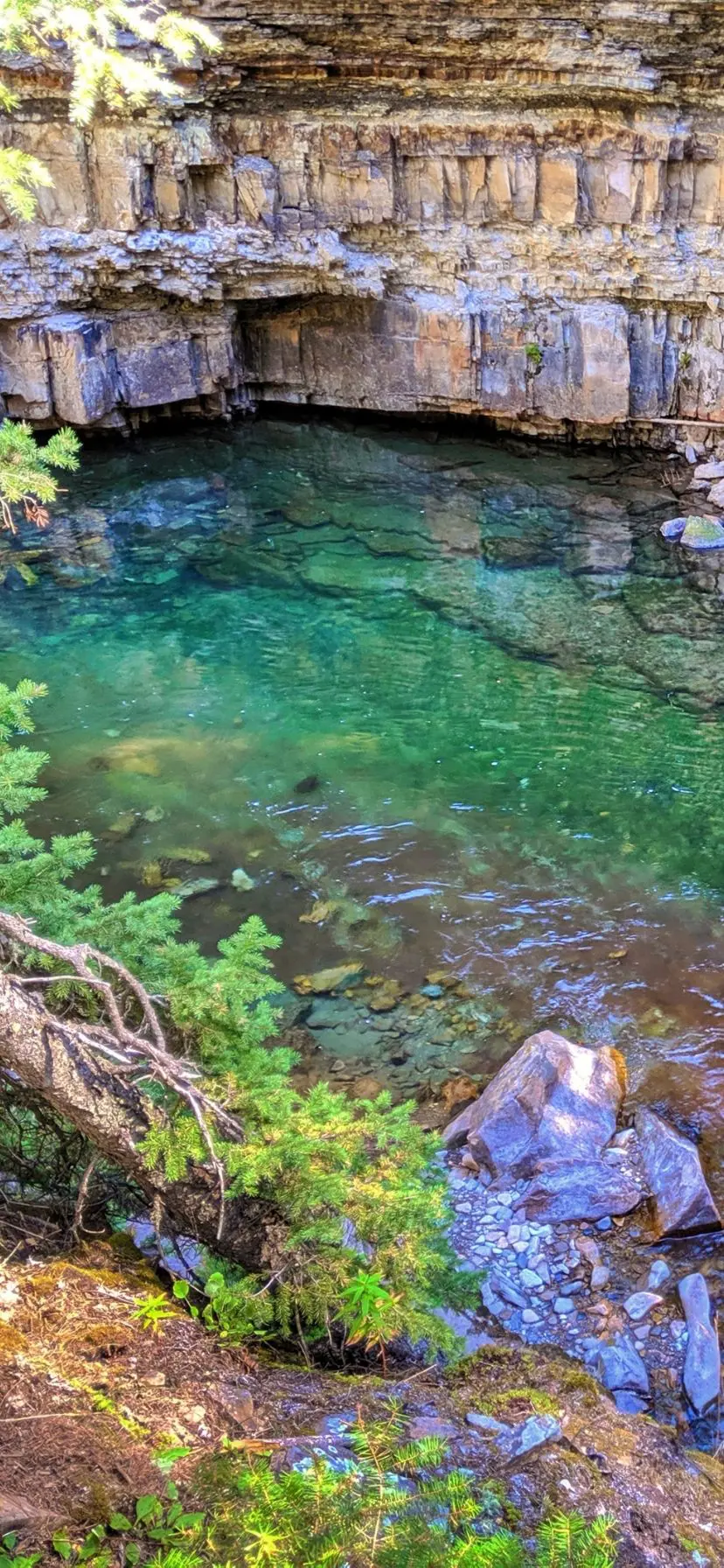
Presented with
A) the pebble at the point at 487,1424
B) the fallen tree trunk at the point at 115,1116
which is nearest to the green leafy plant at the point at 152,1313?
the fallen tree trunk at the point at 115,1116

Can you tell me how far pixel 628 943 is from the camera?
745 cm

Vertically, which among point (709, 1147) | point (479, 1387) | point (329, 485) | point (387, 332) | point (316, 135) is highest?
point (316, 135)

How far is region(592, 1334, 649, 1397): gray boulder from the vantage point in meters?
4.58

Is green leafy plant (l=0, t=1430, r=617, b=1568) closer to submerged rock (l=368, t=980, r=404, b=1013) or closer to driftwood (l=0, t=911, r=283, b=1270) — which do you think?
driftwood (l=0, t=911, r=283, b=1270)

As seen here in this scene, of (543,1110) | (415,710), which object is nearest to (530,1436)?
(543,1110)

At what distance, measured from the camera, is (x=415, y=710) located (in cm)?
1055

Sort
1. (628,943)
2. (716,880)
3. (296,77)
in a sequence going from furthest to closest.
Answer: (296,77) → (716,880) → (628,943)

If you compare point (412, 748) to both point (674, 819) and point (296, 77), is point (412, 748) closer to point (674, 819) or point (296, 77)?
point (674, 819)

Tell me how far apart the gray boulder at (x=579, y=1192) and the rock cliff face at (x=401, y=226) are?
1190cm

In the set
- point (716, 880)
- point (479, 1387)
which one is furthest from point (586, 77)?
point (479, 1387)

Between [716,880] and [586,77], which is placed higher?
[586,77]

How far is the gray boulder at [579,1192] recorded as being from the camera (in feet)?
17.9

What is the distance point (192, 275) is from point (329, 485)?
3.42 metres

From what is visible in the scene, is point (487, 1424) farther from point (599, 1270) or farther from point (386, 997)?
point (386, 997)
